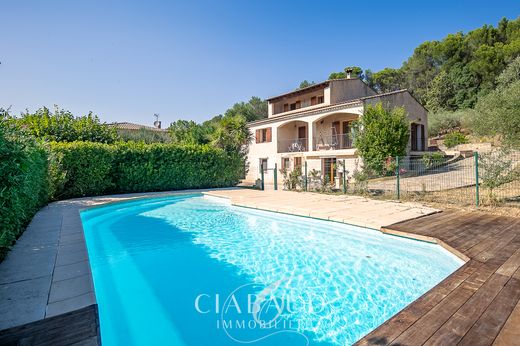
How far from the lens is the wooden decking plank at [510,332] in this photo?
2.21 metres

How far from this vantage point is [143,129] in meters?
36.0

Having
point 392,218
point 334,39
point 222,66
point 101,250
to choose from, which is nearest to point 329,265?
point 392,218

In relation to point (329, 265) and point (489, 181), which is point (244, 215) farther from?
point (489, 181)

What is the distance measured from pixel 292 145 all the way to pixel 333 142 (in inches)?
137

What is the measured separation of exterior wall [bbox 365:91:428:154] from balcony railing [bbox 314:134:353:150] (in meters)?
3.08

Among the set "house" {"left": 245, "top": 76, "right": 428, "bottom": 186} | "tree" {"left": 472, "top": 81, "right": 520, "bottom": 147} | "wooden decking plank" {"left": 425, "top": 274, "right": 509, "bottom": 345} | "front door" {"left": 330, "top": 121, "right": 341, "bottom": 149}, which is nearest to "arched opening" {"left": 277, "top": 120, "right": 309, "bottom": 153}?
"house" {"left": 245, "top": 76, "right": 428, "bottom": 186}

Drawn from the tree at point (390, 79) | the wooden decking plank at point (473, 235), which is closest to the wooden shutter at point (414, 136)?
the wooden decking plank at point (473, 235)

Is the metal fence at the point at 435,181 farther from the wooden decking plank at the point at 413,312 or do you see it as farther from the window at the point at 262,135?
the window at the point at 262,135

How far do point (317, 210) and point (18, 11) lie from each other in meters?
10.4

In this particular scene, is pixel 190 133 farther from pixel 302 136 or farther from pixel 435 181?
pixel 435 181

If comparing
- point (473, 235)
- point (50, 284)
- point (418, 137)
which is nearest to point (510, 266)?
point (473, 235)

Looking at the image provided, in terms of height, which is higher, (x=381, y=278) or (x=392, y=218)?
(x=392, y=218)

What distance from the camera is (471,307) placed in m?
2.76

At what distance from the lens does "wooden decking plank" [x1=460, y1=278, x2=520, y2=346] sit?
2252 millimetres
